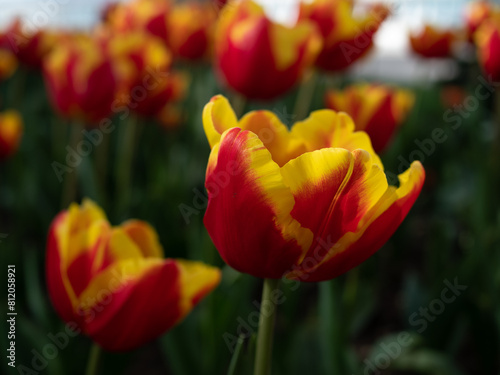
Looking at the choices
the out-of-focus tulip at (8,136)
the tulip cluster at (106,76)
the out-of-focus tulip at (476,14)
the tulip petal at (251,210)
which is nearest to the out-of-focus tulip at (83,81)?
the tulip cluster at (106,76)

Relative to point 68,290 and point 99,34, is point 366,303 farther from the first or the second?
point 99,34

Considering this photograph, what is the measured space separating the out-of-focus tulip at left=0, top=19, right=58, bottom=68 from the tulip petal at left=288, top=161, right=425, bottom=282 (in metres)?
1.51

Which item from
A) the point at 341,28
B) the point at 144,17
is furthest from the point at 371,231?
the point at 144,17

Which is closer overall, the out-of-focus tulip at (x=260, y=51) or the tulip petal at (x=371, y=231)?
the tulip petal at (x=371, y=231)

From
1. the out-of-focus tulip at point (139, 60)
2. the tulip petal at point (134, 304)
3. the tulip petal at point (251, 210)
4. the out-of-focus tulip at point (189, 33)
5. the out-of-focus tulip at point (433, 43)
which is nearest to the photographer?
the tulip petal at point (251, 210)

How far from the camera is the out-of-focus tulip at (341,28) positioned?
0.93 m

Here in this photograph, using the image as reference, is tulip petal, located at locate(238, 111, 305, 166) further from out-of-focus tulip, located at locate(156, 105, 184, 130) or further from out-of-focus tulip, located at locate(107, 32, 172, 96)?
out-of-focus tulip, located at locate(156, 105, 184, 130)

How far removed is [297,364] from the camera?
732 mm

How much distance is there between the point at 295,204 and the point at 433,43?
1928mm

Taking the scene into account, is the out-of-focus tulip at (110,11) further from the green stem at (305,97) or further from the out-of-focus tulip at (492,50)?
the out-of-focus tulip at (492,50)

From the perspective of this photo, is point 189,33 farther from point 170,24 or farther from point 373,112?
point 373,112

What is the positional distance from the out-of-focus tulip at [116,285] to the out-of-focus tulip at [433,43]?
1.82 m

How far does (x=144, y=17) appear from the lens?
1.40 m

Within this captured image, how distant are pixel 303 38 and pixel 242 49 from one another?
0.32 ft
